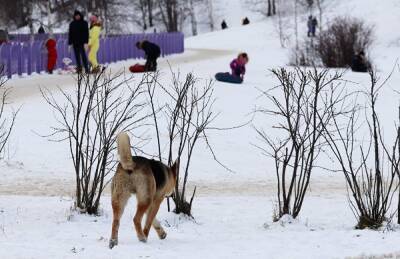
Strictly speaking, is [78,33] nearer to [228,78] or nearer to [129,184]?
[228,78]

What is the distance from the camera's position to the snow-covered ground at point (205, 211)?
6.19 meters

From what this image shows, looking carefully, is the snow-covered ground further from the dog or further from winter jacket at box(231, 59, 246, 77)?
winter jacket at box(231, 59, 246, 77)

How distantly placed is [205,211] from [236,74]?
13.7m

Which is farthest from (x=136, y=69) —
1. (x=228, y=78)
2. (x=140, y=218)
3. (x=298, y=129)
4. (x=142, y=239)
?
(x=140, y=218)

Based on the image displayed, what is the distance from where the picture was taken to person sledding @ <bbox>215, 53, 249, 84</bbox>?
72.7 ft

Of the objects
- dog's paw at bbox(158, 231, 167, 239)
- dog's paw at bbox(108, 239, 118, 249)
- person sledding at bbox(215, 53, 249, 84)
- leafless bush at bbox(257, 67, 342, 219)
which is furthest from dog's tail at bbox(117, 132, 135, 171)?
person sledding at bbox(215, 53, 249, 84)

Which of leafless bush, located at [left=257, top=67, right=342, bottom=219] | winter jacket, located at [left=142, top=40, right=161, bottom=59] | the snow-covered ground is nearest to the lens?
the snow-covered ground

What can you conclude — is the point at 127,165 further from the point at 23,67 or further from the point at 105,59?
the point at 105,59

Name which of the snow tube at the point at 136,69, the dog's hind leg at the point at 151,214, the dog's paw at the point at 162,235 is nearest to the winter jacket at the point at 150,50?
the snow tube at the point at 136,69

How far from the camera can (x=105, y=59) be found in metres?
28.5

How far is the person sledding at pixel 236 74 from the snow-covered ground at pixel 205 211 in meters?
2.20

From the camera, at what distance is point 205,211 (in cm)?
898

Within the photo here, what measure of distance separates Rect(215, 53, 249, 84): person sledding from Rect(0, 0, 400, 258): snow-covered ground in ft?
7.21

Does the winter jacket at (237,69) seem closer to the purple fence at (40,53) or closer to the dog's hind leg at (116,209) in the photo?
the purple fence at (40,53)
